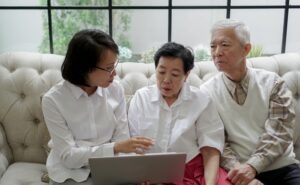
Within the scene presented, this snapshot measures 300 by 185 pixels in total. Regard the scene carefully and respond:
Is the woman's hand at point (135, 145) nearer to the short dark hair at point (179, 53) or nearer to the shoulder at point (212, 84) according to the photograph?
the short dark hair at point (179, 53)

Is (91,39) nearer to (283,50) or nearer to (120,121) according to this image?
(120,121)

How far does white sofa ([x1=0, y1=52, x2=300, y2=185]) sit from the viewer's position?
1.96m

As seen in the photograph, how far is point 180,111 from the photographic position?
5.60 feet

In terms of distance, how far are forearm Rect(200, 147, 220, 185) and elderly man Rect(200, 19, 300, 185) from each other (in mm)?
91

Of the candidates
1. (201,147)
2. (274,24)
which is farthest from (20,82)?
(274,24)

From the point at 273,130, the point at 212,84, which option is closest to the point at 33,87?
the point at 212,84

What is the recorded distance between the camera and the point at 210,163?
5.41 ft

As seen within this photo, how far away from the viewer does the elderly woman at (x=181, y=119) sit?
1662 mm

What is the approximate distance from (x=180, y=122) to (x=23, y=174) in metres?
0.80

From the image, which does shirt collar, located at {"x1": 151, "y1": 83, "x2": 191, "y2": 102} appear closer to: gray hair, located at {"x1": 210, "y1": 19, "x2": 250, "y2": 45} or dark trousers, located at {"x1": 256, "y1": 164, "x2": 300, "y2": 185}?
gray hair, located at {"x1": 210, "y1": 19, "x2": 250, "y2": 45}

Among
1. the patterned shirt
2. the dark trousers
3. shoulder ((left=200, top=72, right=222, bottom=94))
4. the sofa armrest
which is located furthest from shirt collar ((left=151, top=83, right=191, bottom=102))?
the sofa armrest

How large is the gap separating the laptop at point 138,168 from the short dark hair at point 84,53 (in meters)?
0.37

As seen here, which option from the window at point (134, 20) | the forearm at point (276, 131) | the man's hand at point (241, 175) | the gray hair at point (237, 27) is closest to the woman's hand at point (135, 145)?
the man's hand at point (241, 175)

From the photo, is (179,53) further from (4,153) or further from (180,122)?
(4,153)
